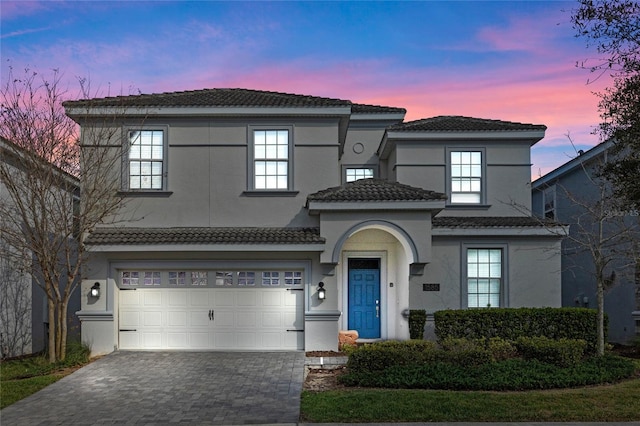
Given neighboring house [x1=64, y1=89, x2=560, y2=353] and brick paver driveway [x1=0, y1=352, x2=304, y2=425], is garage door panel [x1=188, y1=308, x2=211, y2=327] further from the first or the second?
brick paver driveway [x1=0, y1=352, x2=304, y2=425]

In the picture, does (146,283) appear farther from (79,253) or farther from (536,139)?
(536,139)

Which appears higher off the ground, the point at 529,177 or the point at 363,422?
the point at 529,177

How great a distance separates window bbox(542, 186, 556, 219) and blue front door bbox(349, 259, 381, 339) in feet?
30.4

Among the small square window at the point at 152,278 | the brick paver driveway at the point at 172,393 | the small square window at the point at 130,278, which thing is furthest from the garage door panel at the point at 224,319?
the small square window at the point at 130,278

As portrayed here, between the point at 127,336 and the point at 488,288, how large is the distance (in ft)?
33.0

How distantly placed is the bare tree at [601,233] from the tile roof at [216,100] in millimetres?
6877

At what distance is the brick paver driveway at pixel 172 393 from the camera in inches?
348

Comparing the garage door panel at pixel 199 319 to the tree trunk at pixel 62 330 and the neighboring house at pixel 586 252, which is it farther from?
the neighboring house at pixel 586 252

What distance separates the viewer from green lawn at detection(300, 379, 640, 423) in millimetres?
8617

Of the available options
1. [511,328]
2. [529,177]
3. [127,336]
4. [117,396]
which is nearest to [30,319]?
[127,336]

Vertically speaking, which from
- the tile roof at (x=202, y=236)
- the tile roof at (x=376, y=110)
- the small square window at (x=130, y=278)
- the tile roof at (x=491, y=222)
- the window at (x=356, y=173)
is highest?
the tile roof at (x=376, y=110)

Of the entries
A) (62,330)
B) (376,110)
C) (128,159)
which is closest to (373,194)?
(376,110)

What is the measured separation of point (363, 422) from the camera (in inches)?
334

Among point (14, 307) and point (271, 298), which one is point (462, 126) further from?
point (14, 307)
